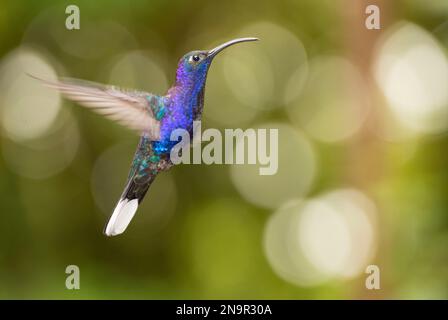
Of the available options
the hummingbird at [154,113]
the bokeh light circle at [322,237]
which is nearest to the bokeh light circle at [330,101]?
the bokeh light circle at [322,237]

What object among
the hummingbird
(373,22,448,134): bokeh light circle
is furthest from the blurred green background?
the hummingbird

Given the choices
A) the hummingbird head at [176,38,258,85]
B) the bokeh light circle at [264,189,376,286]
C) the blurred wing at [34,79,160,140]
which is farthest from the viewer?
the bokeh light circle at [264,189,376,286]

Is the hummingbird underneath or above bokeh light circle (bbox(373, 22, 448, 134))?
underneath

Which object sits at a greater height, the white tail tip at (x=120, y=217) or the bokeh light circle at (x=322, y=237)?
the bokeh light circle at (x=322, y=237)

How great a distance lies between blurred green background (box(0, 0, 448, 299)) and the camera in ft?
5.06

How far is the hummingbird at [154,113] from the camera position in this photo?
88 centimetres

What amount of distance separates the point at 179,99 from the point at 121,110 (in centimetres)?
12

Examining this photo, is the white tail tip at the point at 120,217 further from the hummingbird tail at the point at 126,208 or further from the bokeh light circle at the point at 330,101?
the bokeh light circle at the point at 330,101

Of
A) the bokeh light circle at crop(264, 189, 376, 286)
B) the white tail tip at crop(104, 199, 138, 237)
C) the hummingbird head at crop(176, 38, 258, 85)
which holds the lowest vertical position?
the white tail tip at crop(104, 199, 138, 237)

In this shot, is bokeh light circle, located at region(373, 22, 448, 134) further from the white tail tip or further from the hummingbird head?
the white tail tip

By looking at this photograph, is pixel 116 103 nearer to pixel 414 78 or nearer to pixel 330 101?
pixel 330 101
